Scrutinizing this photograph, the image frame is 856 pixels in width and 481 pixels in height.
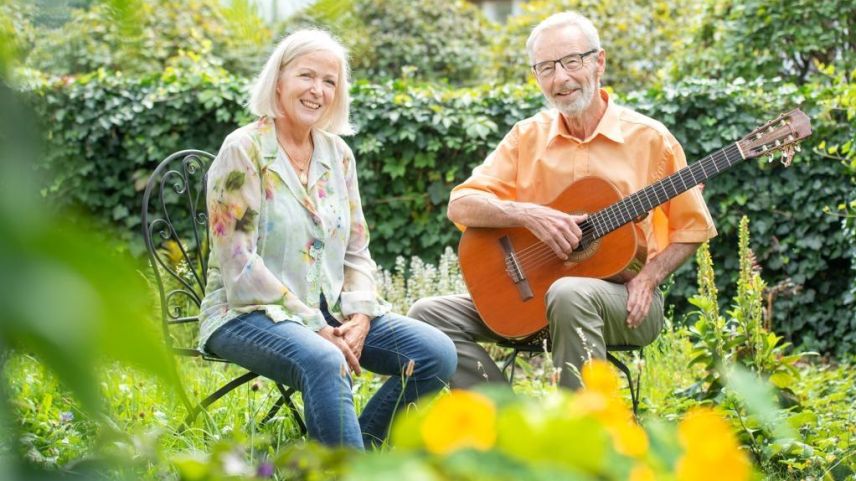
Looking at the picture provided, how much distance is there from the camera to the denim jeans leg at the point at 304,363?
7.74 ft

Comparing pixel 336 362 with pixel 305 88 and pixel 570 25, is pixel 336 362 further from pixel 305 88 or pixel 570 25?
pixel 570 25

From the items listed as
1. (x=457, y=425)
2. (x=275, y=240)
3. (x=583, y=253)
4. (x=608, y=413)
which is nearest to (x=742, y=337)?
(x=583, y=253)

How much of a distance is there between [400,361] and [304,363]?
0.39 metres

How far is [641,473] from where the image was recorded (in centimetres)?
58

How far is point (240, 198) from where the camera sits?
266 centimetres

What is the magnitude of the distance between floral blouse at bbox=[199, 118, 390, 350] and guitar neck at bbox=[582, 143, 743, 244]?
68 centimetres

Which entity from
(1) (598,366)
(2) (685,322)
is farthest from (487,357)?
(1) (598,366)

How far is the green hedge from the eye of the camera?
4.88m

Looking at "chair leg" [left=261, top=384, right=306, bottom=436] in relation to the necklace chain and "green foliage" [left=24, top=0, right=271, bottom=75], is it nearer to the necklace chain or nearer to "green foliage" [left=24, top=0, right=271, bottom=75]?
the necklace chain

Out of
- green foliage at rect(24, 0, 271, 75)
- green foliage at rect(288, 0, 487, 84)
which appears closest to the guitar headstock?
green foliage at rect(24, 0, 271, 75)

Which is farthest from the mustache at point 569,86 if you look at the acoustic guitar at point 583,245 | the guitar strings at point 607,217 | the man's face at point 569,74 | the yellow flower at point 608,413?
the yellow flower at point 608,413

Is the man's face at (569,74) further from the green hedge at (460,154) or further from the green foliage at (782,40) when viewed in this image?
the green foliage at (782,40)

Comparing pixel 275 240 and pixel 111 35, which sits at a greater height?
pixel 111 35

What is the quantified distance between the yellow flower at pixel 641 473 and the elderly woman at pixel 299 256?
189cm
